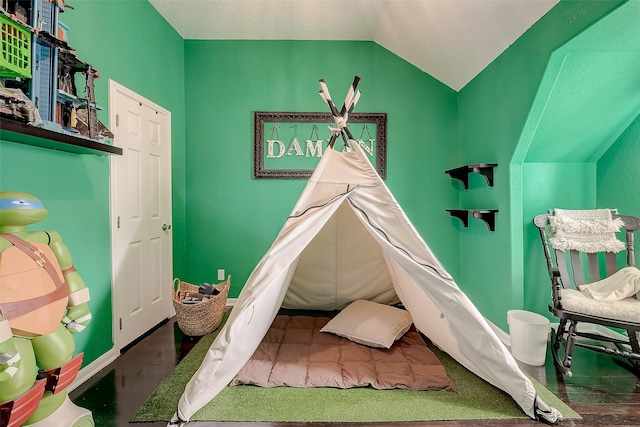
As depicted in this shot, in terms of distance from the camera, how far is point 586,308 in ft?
6.16

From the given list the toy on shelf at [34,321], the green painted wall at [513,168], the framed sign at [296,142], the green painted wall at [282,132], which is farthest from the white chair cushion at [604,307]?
the toy on shelf at [34,321]

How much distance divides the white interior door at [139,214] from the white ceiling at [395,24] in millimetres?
1026

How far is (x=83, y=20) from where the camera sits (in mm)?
1922

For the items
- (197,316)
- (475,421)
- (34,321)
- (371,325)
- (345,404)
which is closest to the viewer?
(34,321)

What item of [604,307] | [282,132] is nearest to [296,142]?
[282,132]

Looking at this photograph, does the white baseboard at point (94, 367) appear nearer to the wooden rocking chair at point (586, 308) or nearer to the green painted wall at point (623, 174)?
the wooden rocking chair at point (586, 308)

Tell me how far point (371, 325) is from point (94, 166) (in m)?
2.32

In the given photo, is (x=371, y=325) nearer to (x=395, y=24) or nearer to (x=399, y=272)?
(x=399, y=272)

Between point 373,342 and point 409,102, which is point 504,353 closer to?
point 373,342

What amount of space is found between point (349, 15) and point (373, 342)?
290cm

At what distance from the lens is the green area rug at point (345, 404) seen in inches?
60.8

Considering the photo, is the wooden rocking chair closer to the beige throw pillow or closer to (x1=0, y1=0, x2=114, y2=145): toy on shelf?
the beige throw pillow

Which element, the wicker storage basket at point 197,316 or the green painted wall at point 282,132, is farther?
the green painted wall at point 282,132

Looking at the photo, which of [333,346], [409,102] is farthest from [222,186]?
[409,102]
